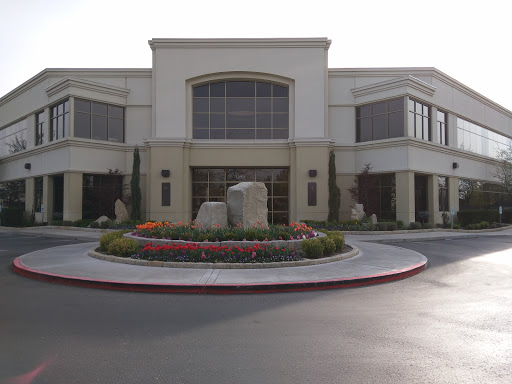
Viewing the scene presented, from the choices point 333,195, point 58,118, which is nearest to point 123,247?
point 333,195

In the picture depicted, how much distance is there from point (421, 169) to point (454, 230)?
4.50 metres

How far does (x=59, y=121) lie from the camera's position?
25125 mm

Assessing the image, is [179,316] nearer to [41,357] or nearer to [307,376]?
[41,357]

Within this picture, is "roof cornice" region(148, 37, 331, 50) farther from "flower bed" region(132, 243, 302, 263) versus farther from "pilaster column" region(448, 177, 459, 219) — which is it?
"flower bed" region(132, 243, 302, 263)

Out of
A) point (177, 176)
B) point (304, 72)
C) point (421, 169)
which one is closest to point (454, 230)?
point (421, 169)

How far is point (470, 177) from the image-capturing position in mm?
28922

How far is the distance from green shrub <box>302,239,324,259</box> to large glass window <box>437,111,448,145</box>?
2027 cm

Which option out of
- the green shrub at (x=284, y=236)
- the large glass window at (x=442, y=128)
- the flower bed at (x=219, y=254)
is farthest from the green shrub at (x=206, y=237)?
the large glass window at (x=442, y=128)

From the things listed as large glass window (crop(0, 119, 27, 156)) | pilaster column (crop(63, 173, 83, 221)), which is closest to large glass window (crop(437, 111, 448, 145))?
pilaster column (crop(63, 173, 83, 221))

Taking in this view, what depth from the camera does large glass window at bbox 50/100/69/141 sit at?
79.2 feet

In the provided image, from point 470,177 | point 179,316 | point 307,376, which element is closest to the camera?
point 307,376

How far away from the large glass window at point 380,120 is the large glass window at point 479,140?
853 centimetres

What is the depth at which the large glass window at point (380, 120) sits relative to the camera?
76.8 feet

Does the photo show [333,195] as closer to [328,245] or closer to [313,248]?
[328,245]
